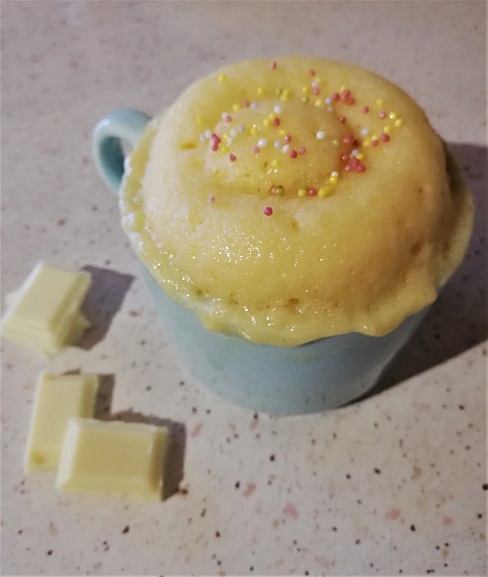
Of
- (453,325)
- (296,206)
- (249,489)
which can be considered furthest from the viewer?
(453,325)

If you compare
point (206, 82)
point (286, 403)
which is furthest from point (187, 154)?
point (286, 403)

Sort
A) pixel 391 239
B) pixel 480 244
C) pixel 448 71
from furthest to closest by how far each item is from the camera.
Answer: pixel 448 71
pixel 480 244
pixel 391 239

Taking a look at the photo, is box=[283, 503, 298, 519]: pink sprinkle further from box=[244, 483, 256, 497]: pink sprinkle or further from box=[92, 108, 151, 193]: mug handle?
box=[92, 108, 151, 193]: mug handle

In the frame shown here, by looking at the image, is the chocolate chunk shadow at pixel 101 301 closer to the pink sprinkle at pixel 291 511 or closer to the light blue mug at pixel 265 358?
the light blue mug at pixel 265 358

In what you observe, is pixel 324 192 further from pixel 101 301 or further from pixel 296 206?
pixel 101 301

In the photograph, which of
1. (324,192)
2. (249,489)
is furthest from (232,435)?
(324,192)

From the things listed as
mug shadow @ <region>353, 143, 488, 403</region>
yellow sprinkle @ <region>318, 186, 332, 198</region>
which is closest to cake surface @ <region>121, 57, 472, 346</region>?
yellow sprinkle @ <region>318, 186, 332, 198</region>

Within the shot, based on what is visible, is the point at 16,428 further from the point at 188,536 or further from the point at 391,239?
the point at 391,239
